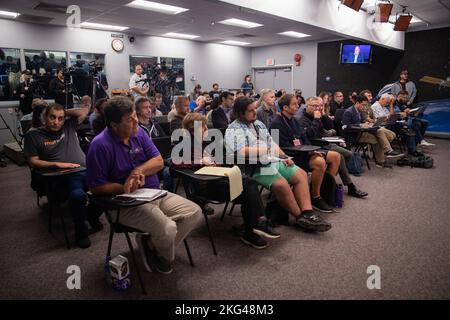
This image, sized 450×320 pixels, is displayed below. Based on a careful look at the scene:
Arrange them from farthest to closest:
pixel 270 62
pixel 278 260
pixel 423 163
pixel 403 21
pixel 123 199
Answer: pixel 270 62 < pixel 403 21 < pixel 423 163 < pixel 278 260 < pixel 123 199

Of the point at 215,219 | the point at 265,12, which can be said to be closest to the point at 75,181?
the point at 215,219

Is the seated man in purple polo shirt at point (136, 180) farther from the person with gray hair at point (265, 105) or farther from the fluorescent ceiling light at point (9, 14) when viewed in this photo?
the fluorescent ceiling light at point (9, 14)

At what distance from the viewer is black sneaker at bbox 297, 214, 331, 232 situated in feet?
8.71

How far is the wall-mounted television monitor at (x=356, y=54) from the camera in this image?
9180 mm

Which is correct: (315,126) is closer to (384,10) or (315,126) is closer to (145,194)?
(145,194)

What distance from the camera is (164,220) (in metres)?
1.89

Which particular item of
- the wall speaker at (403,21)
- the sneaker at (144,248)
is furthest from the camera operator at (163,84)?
the sneaker at (144,248)

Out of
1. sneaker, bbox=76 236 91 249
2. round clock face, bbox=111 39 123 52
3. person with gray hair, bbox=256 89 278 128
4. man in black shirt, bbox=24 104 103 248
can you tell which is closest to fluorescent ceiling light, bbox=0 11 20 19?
round clock face, bbox=111 39 123 52

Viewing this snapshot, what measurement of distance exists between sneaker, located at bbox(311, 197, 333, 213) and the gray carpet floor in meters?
0.09

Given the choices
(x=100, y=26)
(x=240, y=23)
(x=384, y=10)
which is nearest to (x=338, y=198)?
(x=384, y=10)

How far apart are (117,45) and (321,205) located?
24.7 ft

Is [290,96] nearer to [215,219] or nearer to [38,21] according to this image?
[215,219]

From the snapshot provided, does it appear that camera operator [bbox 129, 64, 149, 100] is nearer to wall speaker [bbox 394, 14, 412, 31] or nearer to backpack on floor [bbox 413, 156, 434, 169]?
backpack on floor [bbox 413, 156, 434, 169]
